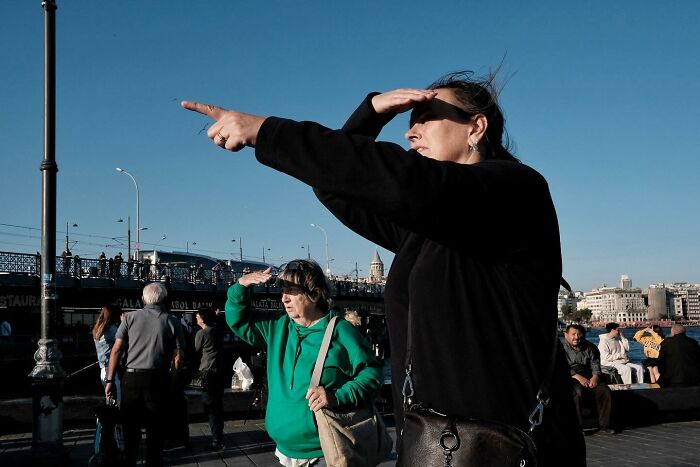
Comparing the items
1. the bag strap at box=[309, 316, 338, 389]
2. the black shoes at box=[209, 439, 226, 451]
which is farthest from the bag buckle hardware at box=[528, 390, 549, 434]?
the black shoes at box=[209, 439, 226, 451]

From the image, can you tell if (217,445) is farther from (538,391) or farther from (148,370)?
(538,391)

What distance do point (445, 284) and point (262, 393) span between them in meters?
8.87

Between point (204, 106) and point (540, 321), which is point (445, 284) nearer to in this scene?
point (540, 321)

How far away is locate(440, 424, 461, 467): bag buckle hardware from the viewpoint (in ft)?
5.31

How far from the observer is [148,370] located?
7.01 meters

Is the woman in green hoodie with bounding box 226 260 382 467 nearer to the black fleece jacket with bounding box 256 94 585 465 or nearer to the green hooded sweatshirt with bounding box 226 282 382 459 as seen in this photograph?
the green hooded sweatshirt with bounding box 226 282 382 459

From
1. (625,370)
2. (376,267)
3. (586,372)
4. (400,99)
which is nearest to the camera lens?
(400,99)

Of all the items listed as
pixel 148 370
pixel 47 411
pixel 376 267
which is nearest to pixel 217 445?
pixel 47 411

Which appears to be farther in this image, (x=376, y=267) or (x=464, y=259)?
(x=376, y=267)

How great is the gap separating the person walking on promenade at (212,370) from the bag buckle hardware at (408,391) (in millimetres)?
7667

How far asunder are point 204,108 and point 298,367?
250 centimetres

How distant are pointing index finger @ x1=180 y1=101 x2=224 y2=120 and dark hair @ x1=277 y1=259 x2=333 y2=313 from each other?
258 centimetres

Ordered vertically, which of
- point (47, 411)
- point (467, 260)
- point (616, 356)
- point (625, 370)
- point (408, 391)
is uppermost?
point (467, 260)

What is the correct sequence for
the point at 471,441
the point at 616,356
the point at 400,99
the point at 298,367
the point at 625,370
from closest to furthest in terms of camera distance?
1. the point at 471,441
2. the point at 400,99
3. the point at 298,367
4. the point at 625,370
5. the point at 616,356
